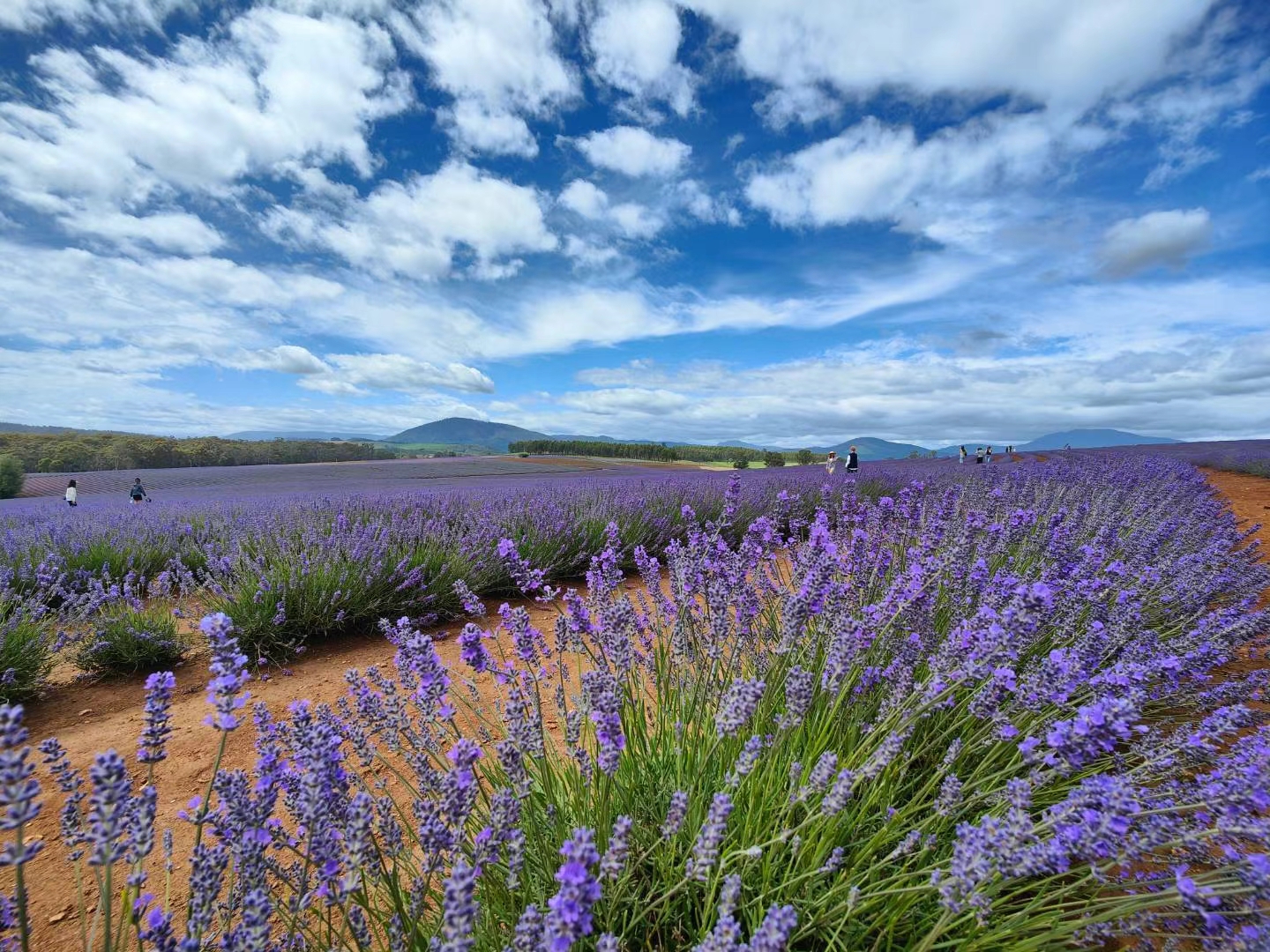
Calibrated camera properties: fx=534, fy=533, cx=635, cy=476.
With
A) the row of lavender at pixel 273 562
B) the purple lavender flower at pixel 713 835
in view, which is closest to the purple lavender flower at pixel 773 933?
the purple lavender flower at pixel 713 835

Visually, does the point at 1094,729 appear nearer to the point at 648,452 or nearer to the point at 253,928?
the point at 253,928

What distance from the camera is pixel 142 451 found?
32.9m

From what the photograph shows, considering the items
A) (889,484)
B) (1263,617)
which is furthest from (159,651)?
(889,484)

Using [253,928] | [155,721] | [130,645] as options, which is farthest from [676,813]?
[130,645]

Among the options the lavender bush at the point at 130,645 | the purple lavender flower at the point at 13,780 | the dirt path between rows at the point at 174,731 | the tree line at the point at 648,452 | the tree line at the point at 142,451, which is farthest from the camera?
the tree line at the point at 648,452

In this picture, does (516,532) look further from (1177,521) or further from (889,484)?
(889,484)

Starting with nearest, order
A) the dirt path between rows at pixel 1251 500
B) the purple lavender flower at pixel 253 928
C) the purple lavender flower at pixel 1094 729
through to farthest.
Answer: the purple lavender flower at pixel 253 928 → the purple lavender flower at pixel 1094 729 → the dirt path between rows at pixel 1251 500

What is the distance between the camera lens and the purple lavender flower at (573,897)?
789 millimetres

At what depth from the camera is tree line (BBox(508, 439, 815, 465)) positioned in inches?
1799

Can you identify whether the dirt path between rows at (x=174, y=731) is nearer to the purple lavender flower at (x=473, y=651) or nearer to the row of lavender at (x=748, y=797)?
the row of lavender at (x=748, y=797)

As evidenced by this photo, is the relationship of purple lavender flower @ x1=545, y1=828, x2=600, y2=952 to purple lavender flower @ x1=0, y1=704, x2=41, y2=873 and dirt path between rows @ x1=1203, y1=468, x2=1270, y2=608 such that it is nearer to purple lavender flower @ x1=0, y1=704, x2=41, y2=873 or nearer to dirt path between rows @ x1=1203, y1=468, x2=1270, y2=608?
purple lavender flower @ x1=0, y1=704, x2=41, y2=873

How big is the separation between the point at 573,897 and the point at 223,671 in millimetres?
780

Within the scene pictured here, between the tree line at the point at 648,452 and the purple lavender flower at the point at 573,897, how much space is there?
4273cm

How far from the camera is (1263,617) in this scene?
7.90 feet
